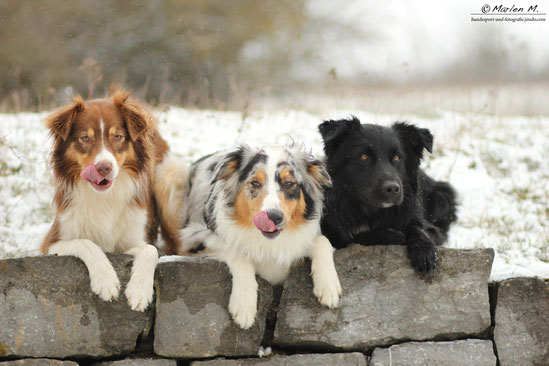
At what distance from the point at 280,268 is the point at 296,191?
553 millimetres

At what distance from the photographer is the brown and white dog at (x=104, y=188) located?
310 centimetres

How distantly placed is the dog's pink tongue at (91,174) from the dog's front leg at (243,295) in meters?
0.98

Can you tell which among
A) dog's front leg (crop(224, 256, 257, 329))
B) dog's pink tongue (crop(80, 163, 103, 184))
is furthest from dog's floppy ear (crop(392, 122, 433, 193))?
dog's pink tongue (crop(80, 163, 103, 184))

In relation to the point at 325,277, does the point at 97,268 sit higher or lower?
higher

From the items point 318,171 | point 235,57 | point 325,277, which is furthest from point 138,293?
point 235,57

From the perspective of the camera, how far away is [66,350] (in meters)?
3.24

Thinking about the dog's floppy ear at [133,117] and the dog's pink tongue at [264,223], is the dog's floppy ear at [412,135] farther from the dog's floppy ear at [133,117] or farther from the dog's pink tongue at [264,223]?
the dog's floppy ear at [133,117]

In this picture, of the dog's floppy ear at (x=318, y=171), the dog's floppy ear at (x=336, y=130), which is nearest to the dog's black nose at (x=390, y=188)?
the dog's floppy ear at (x=318, y=171)

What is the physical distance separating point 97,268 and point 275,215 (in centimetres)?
115

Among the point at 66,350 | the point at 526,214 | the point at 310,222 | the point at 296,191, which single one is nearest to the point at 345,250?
the point at 310,222

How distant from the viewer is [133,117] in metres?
3.42

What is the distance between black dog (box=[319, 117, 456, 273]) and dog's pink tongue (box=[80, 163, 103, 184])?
58.3 inches

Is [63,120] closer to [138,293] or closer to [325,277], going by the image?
[138,293]

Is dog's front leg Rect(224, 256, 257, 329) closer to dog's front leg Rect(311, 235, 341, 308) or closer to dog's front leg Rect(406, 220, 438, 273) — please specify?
dog's front leg Rect(311, 235, 341, 308)
